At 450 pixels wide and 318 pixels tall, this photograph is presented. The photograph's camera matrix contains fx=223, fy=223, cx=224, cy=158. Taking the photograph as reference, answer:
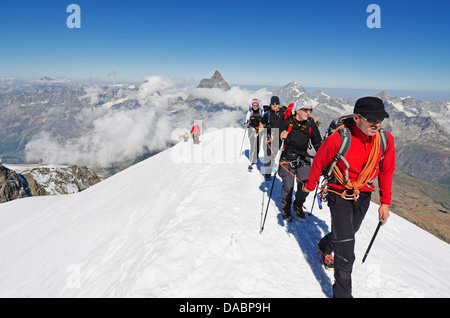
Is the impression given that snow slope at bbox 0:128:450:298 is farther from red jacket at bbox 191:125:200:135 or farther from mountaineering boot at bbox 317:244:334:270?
red jacket at bbox 191:125:200:135

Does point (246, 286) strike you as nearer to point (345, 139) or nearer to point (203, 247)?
point (203, 247)

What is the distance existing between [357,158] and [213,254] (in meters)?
4.28

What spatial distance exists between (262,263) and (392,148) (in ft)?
13.5

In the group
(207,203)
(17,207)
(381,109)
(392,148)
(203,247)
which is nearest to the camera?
(381,109)

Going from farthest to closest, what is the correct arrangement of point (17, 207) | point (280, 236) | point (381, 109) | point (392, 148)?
point (17, 207), point (280, 236), point (392, 148), point (381, 109)

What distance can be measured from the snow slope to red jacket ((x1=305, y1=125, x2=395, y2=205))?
2601 millimetres

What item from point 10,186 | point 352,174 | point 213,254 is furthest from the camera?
point 10,186

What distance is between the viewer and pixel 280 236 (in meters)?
7.30

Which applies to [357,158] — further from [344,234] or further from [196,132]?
[196,132]

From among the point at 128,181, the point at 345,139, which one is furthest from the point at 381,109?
the point at 128,181

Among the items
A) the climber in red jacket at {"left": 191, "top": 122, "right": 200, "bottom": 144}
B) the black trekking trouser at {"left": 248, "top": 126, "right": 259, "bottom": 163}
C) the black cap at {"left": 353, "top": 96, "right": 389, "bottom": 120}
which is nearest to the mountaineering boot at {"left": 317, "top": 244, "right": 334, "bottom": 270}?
the black cap at {"left": 353, "top": 96, "right": 389, "bottom": 120}

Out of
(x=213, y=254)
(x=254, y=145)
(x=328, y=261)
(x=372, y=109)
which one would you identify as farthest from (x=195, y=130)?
(x=372, y=109)

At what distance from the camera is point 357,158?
4.77 metres

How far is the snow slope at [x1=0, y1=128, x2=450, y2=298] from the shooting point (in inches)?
209
